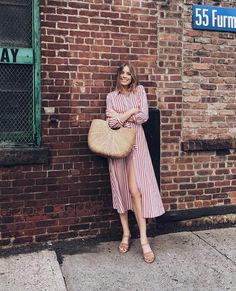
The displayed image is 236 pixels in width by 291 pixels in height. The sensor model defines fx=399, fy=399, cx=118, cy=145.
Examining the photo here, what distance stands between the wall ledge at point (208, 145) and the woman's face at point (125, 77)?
1146mm

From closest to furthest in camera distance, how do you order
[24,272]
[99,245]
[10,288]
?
1. [10,288]
2. [24,272]
3. [99,245]

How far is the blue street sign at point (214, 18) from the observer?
186 inches

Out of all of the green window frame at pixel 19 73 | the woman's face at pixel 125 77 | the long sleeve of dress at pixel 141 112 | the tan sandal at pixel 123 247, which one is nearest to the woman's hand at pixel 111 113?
the long sleeve of dress at pixel 141 112

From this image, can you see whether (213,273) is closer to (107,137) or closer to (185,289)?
(185,289)

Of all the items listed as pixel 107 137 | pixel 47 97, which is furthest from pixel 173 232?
pixel 47 97

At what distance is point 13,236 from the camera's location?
13.7 ft

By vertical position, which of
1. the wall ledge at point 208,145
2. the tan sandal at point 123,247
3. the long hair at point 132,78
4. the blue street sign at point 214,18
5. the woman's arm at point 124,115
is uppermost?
the blue street sign at point 214,18

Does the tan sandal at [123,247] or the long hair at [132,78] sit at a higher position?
the long hair at [132,78]

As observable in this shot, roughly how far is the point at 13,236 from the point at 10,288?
0.87 m

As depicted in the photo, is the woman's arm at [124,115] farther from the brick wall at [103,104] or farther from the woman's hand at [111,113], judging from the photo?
the brick wall at [103,104]

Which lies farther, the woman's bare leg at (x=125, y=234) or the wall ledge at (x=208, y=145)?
the wall ledge at (x=208, y=145)

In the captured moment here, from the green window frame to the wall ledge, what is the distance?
1761 mm

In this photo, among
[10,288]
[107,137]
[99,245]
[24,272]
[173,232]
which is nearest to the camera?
[10,288]

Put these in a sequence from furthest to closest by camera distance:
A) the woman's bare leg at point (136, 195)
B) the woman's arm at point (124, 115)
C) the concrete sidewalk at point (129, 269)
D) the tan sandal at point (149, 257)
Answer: the woman's bare leg at point (136, 195) → the woman's arm at point (124, 115) → the tan sandal at point (149, 257) → the concrete sidewalk at point (129, 269)
